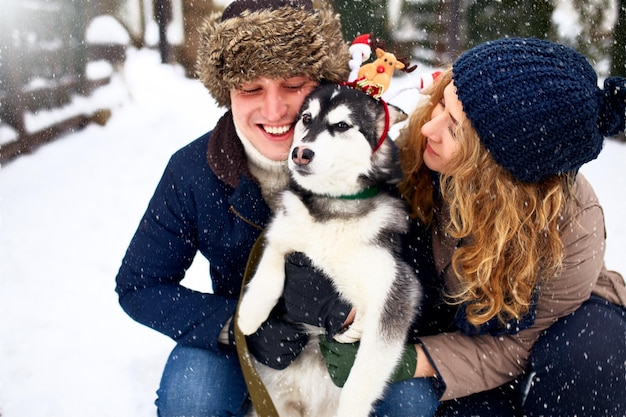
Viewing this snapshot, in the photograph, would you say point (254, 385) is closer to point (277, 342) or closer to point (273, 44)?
point (277, 342)

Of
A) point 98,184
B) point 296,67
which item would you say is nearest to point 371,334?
point 296,67

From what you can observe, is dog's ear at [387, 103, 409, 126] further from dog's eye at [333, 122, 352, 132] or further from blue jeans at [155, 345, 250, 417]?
blue jeans at [155, 345, 250, 417]

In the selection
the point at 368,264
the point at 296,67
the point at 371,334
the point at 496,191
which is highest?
the point at 296,67

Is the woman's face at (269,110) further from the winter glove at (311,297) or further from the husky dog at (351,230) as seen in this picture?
the winter glove at (311,297)

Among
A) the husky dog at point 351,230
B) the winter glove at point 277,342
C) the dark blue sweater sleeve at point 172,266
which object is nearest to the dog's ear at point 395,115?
the husky dog at point 351,230

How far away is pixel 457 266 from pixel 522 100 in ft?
2.16

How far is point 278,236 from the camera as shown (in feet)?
6.17

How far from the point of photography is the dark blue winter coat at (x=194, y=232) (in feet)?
6.81

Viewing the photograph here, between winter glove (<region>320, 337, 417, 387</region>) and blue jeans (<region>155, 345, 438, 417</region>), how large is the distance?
0.07m

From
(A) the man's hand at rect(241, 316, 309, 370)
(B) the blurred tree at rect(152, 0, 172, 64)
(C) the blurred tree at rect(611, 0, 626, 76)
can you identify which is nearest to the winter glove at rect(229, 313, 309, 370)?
(A) the man's hand at rect(241, 316, 309, 370)

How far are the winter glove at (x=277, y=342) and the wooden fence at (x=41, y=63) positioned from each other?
5.13 meters

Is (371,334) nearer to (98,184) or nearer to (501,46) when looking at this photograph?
(501,46)

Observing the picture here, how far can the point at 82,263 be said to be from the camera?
13.6ft

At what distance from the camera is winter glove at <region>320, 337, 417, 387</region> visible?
6.12 feet
